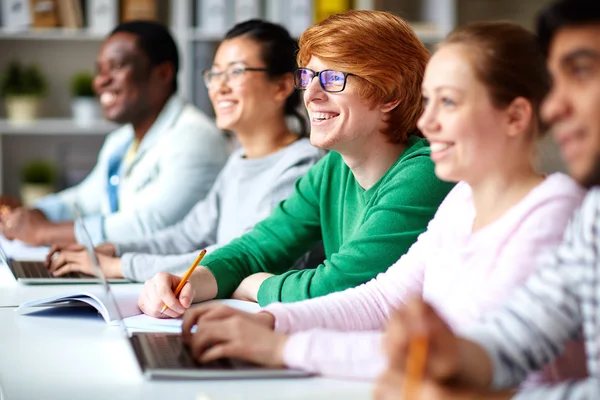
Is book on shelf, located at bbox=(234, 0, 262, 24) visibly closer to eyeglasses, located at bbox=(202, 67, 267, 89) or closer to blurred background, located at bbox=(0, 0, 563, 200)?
blurred background, located at bbox=(0, 0, 563, 200)

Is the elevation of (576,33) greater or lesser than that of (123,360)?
greater

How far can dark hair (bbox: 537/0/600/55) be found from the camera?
860 mm

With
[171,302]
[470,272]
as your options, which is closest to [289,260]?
[171,302]

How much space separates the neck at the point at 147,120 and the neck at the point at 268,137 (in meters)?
0.76

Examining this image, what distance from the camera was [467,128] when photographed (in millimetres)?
1017

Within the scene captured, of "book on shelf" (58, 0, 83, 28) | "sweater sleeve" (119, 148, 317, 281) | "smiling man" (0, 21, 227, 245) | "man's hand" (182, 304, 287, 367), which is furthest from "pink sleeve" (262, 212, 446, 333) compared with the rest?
"book on shelf" (58, 0, 83, 28)

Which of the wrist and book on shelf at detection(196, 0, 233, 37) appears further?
book on shelf at detection(196, 0, 233, 37)

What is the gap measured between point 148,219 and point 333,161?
89 cm

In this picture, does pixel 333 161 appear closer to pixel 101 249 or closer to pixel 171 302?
pixel 171 302

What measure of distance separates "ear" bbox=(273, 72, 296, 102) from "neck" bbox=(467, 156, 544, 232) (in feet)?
3.81

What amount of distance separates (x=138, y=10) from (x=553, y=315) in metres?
3.17

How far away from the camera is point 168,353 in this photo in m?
1.12

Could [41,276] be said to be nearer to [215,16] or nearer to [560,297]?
[560,297]

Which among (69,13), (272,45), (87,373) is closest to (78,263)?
(272,45)
